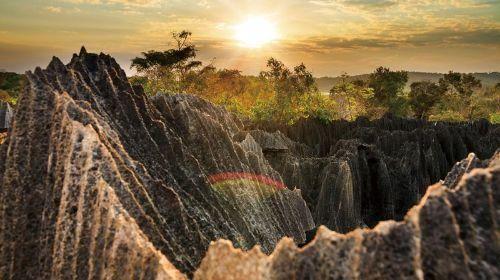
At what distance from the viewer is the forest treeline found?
61031 millimetres

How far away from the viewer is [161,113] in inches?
432

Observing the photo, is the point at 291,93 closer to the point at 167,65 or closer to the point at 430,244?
the point at 167,65

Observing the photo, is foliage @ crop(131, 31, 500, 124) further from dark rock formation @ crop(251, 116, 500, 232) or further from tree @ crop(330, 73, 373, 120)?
dark rock formation @ crop(251, 116, 500, 232)

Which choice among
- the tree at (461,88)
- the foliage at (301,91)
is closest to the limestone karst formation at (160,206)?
the foliage at (301,91)

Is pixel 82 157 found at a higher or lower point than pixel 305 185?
higher

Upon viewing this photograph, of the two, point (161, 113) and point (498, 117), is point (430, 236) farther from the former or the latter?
point (498, 117)

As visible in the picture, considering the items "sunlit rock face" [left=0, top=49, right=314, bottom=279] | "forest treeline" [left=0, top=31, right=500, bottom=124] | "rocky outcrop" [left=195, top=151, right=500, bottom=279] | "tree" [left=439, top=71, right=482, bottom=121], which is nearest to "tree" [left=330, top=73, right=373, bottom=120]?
"forest treeline" [left=0, top=31, right=500, bottom=124]

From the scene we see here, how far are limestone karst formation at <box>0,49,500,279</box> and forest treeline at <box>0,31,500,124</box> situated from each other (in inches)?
1215

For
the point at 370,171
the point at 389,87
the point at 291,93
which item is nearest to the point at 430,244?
the point at 370,171

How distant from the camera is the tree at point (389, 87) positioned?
98875 millimetres

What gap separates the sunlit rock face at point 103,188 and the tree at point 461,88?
101987 mm

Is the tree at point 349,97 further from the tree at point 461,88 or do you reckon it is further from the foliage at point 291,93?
the tree at point 461,88

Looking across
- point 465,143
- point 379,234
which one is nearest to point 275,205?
point 379,234

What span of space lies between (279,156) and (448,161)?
1399 centimetres
